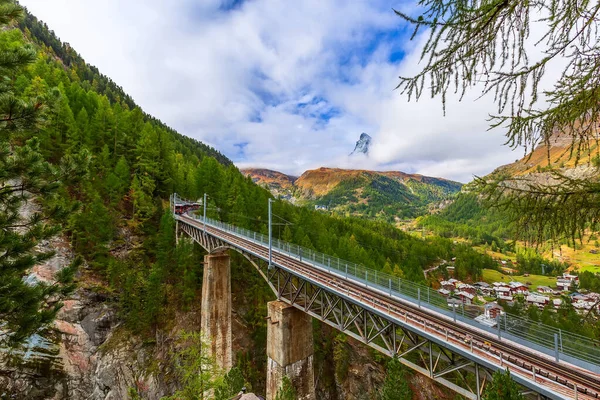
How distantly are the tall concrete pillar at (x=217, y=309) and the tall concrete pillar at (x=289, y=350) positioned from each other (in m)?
11.0

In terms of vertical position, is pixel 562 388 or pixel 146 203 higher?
pixel 146 203

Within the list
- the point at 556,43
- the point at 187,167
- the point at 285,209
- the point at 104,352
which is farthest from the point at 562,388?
the point at 187,167

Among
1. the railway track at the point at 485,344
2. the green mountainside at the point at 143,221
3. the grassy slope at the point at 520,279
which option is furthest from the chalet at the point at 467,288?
the railway track at the point at 485,344

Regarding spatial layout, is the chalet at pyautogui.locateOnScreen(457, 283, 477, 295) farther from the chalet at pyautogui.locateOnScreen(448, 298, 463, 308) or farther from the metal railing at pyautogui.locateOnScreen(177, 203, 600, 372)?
the chalet at pyautogui.locateOnScreen(448, 298, 463, 308)

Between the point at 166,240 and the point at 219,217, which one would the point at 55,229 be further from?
the point at 219,217

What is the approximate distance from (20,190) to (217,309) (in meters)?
26.3

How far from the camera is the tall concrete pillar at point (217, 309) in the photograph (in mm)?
29531

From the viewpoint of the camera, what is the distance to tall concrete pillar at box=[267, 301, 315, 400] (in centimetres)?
1992

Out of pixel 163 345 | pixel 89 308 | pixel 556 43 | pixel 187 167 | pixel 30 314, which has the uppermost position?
pixel 187 167

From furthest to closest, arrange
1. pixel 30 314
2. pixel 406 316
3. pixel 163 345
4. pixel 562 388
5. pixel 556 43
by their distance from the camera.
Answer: pixel 163 345 < pixel 406 316 < pixel 562 388 < pixel 30 314 < pixel 556 43

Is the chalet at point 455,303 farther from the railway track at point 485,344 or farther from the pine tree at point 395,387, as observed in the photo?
the pine tree at point 395,387

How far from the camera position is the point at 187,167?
204ft

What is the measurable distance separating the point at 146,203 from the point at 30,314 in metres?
35.9

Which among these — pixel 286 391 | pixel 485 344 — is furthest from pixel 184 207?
pixel 485 344
